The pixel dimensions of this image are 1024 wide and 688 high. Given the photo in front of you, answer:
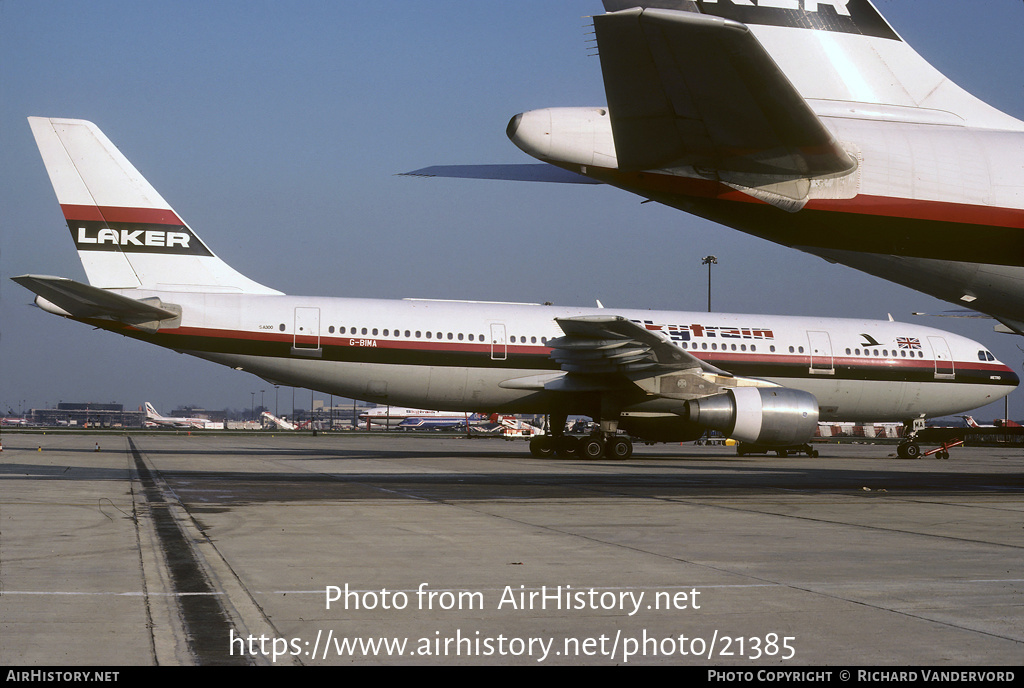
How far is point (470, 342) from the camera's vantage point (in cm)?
2406

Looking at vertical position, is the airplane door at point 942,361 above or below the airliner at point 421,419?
above

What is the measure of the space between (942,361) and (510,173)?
21429 mm

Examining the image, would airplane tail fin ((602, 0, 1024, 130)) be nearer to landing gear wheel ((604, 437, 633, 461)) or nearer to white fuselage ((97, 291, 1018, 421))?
white fuselage ((97, 291, 1018, 421))

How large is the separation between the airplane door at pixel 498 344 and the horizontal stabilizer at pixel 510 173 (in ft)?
45.6

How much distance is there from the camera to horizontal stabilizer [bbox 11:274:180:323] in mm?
18875

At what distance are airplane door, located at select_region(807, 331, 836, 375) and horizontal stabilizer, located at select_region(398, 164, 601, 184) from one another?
17600 millimetres

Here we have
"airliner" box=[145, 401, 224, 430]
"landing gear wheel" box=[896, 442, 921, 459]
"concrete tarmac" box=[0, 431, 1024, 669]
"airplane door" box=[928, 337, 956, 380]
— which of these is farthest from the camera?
"airliner" box=[145, 401, 224, 430]

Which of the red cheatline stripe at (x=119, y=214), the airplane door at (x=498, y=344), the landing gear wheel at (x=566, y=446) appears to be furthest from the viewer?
the landing gear wheel at (x=566, y=446)

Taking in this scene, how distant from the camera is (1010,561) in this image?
23.6ft

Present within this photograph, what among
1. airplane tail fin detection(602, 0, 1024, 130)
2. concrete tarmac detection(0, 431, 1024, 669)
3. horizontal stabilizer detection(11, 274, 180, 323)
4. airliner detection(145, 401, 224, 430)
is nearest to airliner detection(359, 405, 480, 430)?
airliner detection(145, 401, 224, 430)

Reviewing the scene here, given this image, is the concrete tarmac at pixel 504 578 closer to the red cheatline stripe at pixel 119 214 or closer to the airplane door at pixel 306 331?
the airplane door at pixel 306 331

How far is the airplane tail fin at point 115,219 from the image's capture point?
69.5 feet

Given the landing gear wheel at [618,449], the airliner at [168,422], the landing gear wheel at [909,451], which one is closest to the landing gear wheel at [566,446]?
the landing gear wheel at [618,449]

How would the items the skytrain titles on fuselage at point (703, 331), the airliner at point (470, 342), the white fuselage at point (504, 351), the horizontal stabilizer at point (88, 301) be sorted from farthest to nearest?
the skytrain titles on fuselage at point (703, 331)
the white fuselage at point (504, 351)
the airliner at point (470, 342)
the horizontal stabilizer at point (88, 301)
